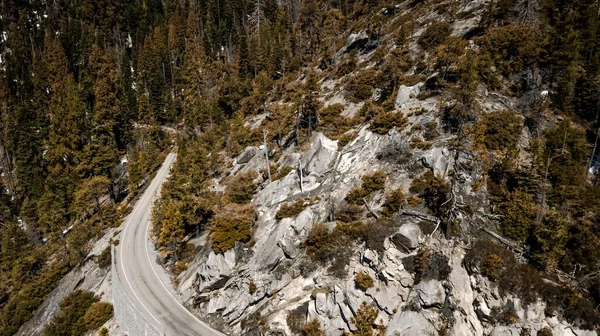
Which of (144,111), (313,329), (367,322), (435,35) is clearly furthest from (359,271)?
(144,111)

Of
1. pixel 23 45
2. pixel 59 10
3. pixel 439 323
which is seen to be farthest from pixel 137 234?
pixel 59 10

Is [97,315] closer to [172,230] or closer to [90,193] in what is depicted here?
[172,230]

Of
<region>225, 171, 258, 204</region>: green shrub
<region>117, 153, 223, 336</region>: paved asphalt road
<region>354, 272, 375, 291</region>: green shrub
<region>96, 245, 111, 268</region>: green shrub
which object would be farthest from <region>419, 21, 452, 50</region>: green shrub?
<region>96, 245, 111, 268</region>: green shrub

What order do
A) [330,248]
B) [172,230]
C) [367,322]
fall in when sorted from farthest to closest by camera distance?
[172,230]
[330,248]
[367,322]

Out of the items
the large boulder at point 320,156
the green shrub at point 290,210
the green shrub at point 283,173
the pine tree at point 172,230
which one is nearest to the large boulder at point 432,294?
the green shrub at point 290,210

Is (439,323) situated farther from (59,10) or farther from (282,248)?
(59,10)

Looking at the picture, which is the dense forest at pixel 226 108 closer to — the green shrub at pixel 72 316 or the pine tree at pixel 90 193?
the pine tree at pixel 90 193
